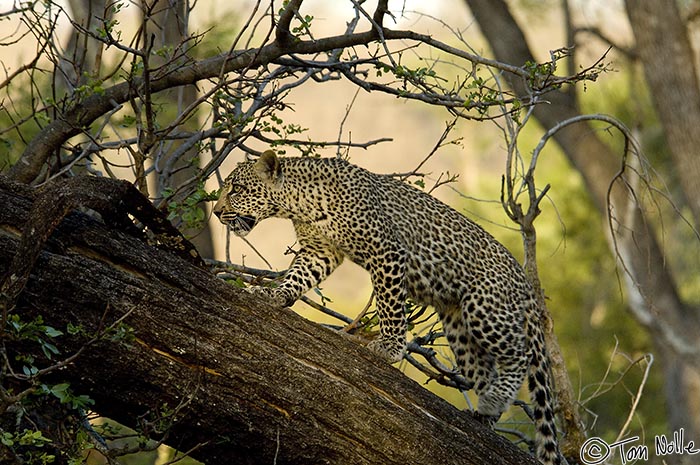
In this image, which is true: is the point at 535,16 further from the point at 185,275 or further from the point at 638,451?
the point at 185,275

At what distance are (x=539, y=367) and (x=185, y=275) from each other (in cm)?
291

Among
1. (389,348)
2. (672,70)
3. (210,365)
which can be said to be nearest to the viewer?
(210,365)

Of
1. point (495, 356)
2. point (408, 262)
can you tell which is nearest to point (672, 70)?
point (495, 356)

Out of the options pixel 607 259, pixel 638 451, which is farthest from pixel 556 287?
pixel 638 451

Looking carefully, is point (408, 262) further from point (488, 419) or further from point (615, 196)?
point (615, 196)

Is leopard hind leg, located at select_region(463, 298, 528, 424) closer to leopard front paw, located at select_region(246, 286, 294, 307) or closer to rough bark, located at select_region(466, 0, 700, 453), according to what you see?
leopard front paw, located at select_region(246, 286, 294, 307)

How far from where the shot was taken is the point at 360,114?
66.5m

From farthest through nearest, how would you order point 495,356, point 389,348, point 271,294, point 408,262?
point 495,356
point 408,262
point 389,348
point 271,294

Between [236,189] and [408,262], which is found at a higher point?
[408,262]

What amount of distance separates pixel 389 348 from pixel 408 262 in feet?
2.06

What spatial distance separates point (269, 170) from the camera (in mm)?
6754

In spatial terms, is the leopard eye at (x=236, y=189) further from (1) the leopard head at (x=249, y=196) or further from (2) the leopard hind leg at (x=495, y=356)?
(2) the leopard hind leg at (x=495, y=356)

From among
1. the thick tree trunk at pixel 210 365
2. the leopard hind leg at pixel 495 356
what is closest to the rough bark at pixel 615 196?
the leopard hind leg at pixel 495 356

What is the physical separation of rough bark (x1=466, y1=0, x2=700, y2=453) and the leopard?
864 centimetres
